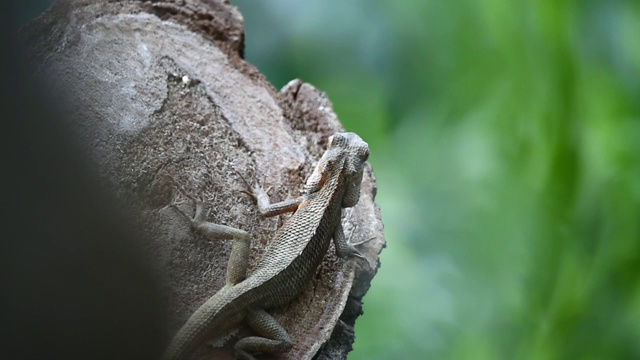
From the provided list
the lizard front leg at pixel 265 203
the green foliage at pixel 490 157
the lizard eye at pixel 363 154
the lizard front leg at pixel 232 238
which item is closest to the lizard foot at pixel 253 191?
the lizard front leg at pixel 265 203

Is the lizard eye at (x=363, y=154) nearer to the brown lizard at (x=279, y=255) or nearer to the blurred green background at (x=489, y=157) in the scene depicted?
the brown lizard at (x=279, y=255)

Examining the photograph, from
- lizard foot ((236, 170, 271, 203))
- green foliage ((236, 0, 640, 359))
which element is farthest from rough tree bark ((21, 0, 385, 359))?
green foliage ((236, 0, 640, 359))

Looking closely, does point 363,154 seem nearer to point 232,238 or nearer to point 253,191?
point 253,191

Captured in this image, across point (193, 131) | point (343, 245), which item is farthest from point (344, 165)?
point (193, 131)

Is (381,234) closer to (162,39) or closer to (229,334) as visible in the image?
(229,334)

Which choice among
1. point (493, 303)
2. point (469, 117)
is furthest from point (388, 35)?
point (493, 303)

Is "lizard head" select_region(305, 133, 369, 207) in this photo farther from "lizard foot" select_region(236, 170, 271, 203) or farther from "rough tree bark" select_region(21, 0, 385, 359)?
"lizard foot" select_region(236, 170, 271, 203)
